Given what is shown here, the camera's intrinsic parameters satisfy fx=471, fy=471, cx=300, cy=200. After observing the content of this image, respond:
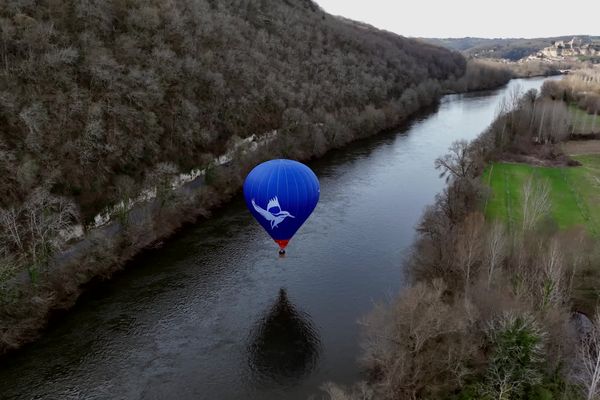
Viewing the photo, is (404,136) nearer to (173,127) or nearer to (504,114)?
(504,114)

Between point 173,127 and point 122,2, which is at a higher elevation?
point 122,2

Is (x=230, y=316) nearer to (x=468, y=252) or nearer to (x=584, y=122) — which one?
(x=468, y=252)

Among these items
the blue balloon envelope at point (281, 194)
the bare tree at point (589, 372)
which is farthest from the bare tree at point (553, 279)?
the blue balloon envelope at point (281, 194)

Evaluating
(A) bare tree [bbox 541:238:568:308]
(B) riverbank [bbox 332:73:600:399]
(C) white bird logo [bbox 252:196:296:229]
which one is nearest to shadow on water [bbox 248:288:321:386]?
(B) riverbank [bbox 332:73:600:399]

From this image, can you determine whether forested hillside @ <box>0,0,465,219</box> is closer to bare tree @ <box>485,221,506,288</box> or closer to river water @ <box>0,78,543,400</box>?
river water @ <box>0,78,543,400</box>

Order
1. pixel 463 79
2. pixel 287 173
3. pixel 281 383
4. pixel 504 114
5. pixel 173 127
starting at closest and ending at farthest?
1. pixel 281 383
2. pixel 287 173
3. pixel 173 127
4. pixel 504 114
5. pixel 463 79

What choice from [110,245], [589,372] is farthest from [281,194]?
[589,372]

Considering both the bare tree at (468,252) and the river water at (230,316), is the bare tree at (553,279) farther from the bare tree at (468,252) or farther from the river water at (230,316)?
the river water at (230,316)

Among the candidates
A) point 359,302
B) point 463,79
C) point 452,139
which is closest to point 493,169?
point 452,139
